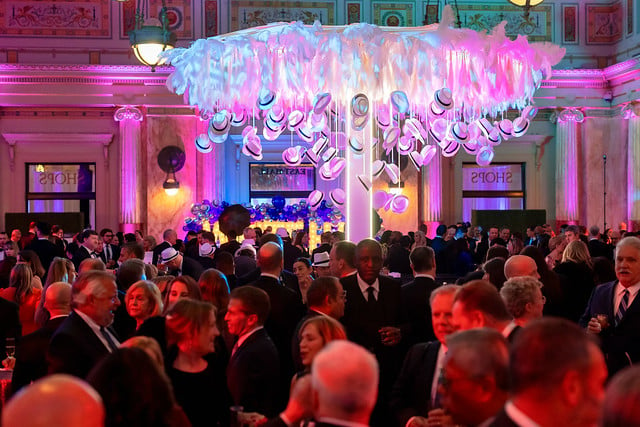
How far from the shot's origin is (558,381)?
2512 mm

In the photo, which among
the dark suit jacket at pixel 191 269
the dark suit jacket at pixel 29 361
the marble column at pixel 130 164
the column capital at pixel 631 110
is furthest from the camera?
the marble column at pixel 130 164

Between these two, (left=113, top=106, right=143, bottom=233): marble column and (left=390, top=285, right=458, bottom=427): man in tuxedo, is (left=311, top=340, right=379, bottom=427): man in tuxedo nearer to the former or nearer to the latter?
(left=390, top=285, right=458, bottom=427): man in tuxedo

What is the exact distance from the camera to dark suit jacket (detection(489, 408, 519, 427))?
2564mm

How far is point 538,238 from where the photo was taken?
14008mm

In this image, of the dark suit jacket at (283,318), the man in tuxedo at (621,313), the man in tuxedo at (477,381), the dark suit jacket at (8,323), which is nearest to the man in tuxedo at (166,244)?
the dark suit jacket at (8,323)

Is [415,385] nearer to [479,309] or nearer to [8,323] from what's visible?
[479,309]

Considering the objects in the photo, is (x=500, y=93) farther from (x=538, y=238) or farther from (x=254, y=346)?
(x=254, y=346)

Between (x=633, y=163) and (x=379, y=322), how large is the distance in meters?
14.9

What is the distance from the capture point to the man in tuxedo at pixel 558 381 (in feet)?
8.25

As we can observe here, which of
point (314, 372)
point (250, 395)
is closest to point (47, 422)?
point (314, 372)

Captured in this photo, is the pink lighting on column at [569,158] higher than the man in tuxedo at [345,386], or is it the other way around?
the pink lighting on column at [569,158]

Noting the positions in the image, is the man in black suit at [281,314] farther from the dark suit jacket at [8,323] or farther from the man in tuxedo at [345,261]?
the dark suit jacket at [8,323]

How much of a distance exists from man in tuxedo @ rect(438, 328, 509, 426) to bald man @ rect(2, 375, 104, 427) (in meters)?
1.28

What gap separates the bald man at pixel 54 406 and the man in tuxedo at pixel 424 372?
2191 millimetres
